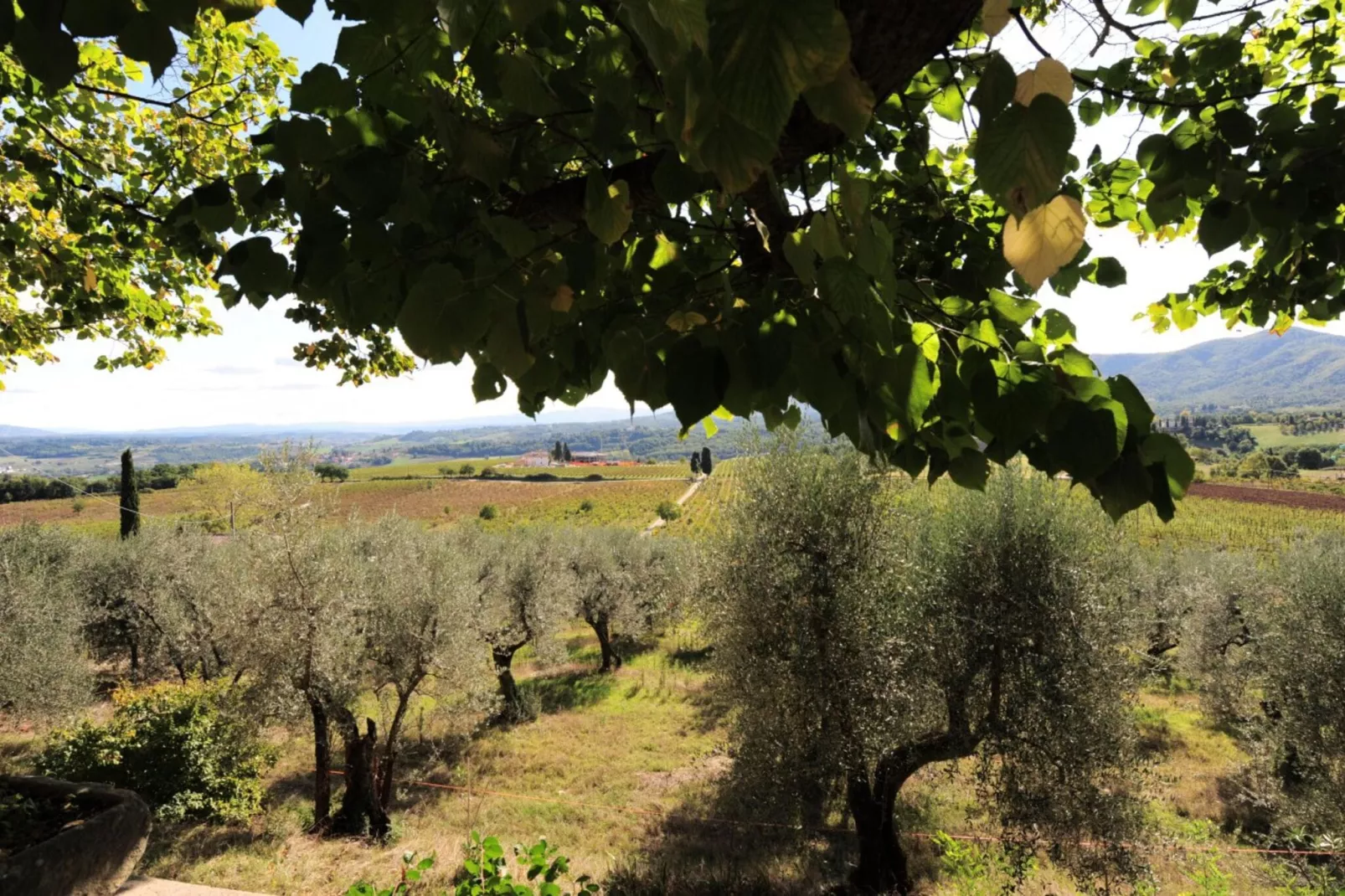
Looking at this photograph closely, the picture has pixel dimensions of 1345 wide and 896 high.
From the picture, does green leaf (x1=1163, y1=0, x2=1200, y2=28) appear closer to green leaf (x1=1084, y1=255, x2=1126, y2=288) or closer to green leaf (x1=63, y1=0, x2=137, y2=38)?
green leaf (x1=1084, y1=255, x2=1126, y2=288)

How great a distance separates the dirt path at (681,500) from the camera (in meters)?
56.7

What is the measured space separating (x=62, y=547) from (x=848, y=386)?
33.2 meters

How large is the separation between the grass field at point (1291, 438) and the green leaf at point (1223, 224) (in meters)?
179

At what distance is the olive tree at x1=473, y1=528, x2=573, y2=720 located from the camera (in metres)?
21.1

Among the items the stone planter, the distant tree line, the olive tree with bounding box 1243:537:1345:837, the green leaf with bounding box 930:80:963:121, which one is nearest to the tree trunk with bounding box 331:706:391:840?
the stone planter

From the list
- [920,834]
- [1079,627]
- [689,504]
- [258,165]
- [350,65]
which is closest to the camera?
[350,65]

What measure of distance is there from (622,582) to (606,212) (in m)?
29.3

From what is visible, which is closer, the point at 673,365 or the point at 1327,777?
the point at 673,365

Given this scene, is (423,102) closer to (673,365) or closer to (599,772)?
(673,365)

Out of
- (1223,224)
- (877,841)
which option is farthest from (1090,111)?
(877,841)

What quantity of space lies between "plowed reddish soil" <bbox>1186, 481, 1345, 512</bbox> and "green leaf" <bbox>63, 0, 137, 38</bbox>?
68.7 meters

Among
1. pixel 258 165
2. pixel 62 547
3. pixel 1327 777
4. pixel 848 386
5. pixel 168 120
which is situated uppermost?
pixel 168 120

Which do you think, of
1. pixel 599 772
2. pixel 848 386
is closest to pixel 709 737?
pixel 599 772

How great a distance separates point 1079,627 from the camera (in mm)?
10203
